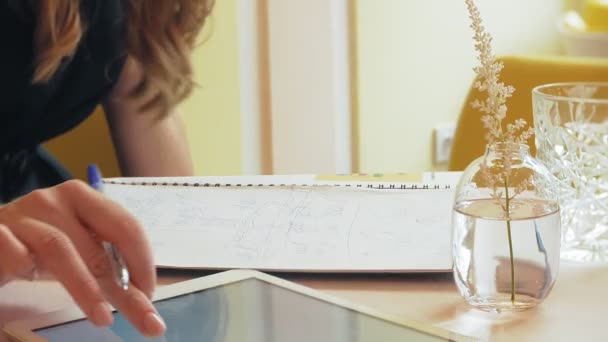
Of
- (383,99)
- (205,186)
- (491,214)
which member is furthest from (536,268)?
(383,99)

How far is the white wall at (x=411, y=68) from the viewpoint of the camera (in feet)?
8.35

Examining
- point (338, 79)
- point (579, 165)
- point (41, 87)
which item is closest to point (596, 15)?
point (338, 79)

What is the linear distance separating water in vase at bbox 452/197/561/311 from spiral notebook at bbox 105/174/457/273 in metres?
0.07

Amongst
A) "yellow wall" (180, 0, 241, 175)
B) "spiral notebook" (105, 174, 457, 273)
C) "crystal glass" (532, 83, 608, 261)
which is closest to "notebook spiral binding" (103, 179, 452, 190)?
"spiral notebook" (105, 174, 457, 273)

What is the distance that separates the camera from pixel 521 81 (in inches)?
53.7

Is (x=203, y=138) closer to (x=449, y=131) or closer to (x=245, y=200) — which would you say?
(x=449, y=131)

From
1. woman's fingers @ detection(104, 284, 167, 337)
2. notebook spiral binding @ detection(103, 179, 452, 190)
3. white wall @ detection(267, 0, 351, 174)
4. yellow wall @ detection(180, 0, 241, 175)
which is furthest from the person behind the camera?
white wall @ detection(267, 0, 351, 174)

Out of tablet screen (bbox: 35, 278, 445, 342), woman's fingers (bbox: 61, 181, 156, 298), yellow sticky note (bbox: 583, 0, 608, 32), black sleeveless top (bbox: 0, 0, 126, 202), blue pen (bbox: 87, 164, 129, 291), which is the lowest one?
tablet screen (bbox: 35, 278, 445, 342)

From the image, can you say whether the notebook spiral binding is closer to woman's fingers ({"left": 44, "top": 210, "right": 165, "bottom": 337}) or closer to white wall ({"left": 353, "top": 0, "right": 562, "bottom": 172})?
woman's fingers ({"left": 44, "top": 210, "right": 165, "bottom": 337})

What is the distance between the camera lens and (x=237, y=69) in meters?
2.24

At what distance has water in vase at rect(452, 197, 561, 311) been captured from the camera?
66 cm

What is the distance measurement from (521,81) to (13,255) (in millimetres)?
918

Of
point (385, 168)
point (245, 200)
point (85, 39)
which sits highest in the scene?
point (85, 39)

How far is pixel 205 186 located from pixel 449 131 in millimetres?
1866
